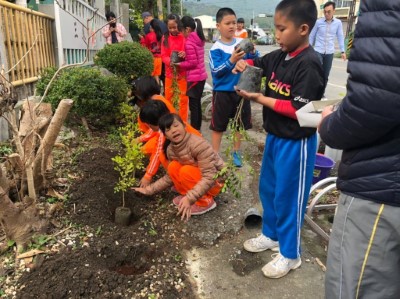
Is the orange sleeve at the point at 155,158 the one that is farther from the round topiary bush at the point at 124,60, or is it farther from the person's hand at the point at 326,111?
the round topiary bush at the point at 124,60

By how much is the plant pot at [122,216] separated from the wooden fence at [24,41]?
2322 millimetres

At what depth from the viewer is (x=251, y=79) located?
2322 millimetres

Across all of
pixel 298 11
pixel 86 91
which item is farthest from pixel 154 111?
pixel 86 91

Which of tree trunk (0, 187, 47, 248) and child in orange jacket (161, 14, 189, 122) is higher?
child in orange jacket (161, 14, 189, 122)

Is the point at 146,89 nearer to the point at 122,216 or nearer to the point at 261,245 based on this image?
the point at 122,216

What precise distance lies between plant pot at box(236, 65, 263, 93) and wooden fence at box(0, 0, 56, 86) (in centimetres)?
289

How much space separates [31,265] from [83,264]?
0.35m

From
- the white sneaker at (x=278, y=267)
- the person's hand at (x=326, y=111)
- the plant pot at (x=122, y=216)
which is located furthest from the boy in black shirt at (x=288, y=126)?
the plant pot at (x=122, y=216)

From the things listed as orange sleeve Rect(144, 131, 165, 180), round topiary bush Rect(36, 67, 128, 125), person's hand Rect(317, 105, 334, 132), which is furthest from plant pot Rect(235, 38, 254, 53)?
round topiary bush Rect(36, 67, 128, 125)

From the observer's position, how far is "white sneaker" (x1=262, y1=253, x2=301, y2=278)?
2.53 m

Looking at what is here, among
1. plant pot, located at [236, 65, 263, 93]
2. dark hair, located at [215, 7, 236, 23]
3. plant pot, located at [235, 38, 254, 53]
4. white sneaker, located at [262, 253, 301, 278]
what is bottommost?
white sneaker, located at [262, 253, 301, 278]

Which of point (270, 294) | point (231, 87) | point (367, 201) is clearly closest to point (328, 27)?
point (231, 87)

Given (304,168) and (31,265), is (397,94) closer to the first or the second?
(304,168)

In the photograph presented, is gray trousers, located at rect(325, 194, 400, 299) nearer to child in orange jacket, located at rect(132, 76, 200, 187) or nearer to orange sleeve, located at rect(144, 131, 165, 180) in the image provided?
child in orange jacket, located at rect(132, 76, 200, 187)
